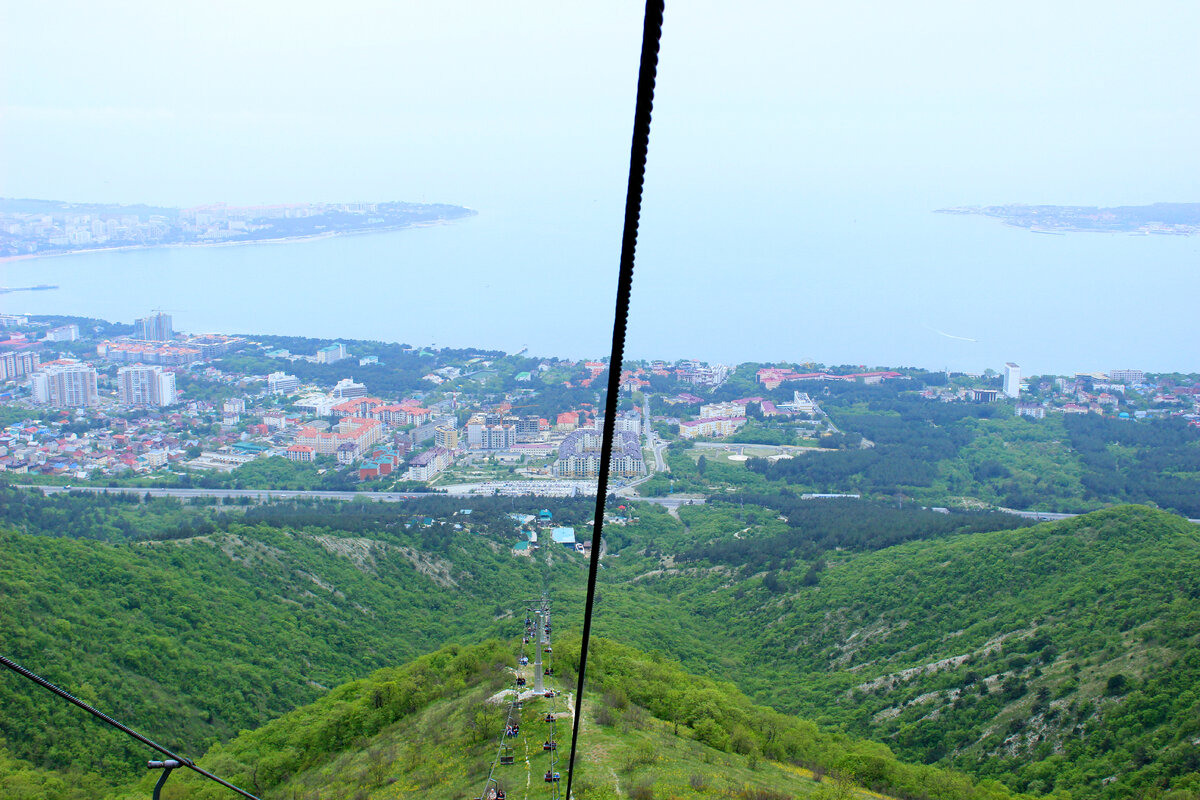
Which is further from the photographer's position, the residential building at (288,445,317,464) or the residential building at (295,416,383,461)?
the residential building at (295,416,383,461)

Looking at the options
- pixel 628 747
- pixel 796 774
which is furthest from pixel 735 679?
pixel 628 747

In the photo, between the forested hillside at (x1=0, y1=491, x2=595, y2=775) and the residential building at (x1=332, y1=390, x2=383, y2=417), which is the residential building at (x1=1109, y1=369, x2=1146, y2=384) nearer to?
the forested hillside at (x1=0, y1=491, x2=595, y2=775)

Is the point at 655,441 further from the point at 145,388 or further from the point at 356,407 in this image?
the point at 145,388

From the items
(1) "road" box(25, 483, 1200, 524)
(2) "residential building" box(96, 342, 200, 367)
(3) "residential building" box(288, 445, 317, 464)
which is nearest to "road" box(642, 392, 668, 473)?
(1) "road" box(25, 483, 1200, 524)

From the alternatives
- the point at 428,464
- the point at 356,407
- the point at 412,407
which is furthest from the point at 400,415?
the point at 428,464

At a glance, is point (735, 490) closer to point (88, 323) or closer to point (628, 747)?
point (628, 747)

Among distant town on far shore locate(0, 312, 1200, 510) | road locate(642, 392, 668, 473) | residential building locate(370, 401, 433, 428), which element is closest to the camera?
road locate(642, 392, 668, 473)

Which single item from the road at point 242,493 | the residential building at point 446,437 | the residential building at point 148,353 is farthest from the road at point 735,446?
Answer: the residential building at point 148,353
